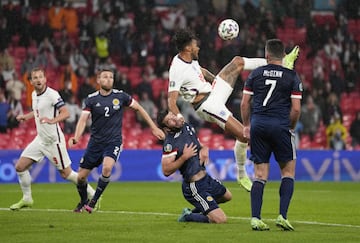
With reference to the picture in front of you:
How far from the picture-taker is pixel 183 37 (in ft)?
43.3

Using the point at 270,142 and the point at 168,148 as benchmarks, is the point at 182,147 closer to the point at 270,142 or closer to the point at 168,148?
the point at 168,148

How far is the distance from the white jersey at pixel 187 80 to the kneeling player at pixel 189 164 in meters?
1.44

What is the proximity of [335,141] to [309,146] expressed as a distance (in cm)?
75

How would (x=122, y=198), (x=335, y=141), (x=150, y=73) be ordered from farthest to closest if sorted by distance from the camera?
(x=150, y=73), (x=335, y=141), (x=122, y=198)

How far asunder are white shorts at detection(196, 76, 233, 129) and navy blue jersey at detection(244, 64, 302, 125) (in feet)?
8.59

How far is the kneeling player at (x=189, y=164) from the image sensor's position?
11680 millimetres

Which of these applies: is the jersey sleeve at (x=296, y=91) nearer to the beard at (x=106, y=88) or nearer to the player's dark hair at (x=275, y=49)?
the player's dark hair at (x=275, y=49)

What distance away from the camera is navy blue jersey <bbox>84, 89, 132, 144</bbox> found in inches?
543

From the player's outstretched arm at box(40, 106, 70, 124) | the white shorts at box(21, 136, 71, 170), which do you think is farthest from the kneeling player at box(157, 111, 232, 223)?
the white shorts at box(21, 136, 71, 170)

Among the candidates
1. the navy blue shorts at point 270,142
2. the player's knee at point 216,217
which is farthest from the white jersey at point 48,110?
the navy blue shorts at point 270,142

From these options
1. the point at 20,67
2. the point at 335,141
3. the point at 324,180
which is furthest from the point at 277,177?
the point at 20,67

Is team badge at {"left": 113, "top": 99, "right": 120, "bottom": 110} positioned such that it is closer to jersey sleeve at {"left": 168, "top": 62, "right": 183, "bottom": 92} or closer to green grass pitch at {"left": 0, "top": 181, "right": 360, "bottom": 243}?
jersey sleeve at {"left": 168, "top": 62, "right": 183, "bottom": 92}

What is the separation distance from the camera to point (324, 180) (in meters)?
22.9

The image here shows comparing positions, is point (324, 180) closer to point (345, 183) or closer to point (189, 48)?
point (345, 183)
